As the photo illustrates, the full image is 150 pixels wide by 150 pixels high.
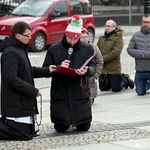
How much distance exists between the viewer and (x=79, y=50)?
8.52 m

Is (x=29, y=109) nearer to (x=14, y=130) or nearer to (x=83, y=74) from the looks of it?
(x=14, y=130)

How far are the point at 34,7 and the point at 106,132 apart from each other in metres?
13.5

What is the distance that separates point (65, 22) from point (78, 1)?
1655 millimetres

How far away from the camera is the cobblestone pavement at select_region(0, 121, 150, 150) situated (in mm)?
7770

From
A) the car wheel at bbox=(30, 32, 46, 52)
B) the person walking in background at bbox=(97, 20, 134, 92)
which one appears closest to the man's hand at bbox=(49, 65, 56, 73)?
the person walking in background at bbox=(97, 20, 134, 92)

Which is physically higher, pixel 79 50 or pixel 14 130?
pixel 79 50

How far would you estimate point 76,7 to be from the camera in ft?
74.2

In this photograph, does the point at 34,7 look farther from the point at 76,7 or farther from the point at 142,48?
the point at 142,48

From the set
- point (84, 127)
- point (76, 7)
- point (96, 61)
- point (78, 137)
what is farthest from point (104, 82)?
point (76, 7)

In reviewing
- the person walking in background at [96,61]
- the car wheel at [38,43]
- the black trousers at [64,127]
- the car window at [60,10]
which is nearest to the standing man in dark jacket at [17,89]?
the black trousers at [64,127]

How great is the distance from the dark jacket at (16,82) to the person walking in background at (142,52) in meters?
4.41

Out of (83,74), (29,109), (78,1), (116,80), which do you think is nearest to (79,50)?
(83,74)

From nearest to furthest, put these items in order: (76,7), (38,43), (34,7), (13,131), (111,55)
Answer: (13,131)
(111,55)
(38,43)
(34,7)
(76,7)

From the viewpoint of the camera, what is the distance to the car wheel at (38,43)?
20.4 meters
